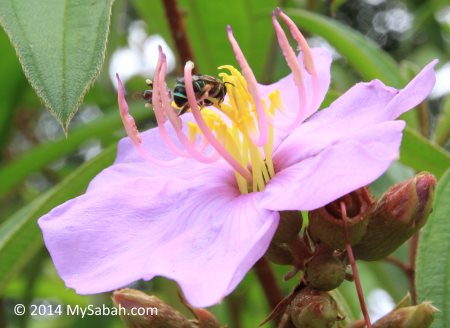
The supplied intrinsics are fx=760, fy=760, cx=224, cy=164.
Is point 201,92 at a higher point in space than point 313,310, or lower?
higher

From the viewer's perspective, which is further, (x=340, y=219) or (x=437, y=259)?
(x=437, y=259)

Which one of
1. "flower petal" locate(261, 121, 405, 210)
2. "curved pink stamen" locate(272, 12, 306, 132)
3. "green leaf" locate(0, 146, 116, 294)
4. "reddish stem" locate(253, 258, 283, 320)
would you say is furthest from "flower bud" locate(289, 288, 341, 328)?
"green leaf" locate(0, 146, 116, 294)

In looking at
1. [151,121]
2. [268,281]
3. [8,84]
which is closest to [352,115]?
[268,281]

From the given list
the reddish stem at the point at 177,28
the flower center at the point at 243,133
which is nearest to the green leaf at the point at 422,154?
the flower center at the point at 243,133

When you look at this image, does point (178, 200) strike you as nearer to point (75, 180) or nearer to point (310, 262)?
point (310, 262)

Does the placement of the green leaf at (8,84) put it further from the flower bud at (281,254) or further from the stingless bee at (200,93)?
the flower bud at (281,254)

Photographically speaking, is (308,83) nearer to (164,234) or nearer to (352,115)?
(352,115)

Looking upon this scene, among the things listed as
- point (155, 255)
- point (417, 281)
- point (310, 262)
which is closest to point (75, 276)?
point (155, 255)
